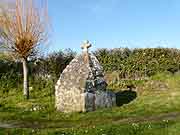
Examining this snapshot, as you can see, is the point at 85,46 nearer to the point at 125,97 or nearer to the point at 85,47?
the point at 85,47

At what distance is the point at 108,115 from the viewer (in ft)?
67.4

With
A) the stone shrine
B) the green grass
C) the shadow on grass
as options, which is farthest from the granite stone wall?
the shadow on grass

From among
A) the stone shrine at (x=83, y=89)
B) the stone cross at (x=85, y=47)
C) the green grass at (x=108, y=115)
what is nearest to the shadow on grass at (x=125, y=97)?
the green grass at (x=108, y=115)

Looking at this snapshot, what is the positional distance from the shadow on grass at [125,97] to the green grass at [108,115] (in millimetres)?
385

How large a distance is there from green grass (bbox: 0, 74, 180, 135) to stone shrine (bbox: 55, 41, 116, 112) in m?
0.63

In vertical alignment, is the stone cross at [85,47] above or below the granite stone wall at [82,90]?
above

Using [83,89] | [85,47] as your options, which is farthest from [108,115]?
[85,47]

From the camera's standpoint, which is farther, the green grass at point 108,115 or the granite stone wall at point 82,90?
the granite stone wall at point 82,90

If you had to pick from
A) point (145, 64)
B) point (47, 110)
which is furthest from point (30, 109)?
point (145, 64)

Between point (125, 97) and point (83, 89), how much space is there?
3.86 meters

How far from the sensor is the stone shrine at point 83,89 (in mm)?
22047

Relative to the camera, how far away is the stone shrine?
2205 cm

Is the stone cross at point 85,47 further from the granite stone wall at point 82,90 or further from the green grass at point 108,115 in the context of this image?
the green grass at point 108,115

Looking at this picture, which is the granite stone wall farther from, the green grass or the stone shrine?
the green grass
